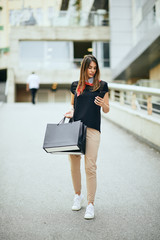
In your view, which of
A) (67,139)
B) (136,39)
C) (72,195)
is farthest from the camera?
(136,39)

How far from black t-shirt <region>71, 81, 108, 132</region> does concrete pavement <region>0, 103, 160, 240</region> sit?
42.9 inches

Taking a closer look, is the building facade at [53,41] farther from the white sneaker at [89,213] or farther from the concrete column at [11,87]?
the white sneaker at [89,213]

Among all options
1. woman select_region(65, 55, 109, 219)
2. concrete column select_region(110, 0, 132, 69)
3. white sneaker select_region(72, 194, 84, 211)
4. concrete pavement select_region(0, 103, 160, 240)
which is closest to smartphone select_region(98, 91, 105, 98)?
woman select_region(65, 55, 109, 219)

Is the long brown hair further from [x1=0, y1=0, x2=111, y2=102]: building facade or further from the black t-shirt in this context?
[x1=0, y1=0, x2=111, y2=102]: building facade

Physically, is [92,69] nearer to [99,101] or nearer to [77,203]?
[99,101]

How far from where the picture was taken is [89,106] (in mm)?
3262

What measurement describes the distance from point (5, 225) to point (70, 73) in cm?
2248

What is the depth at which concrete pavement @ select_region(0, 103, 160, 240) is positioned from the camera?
293 centimetres

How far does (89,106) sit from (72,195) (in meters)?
1.39

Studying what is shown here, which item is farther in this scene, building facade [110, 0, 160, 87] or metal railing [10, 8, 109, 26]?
metal railing [10, 8, 109, 26]

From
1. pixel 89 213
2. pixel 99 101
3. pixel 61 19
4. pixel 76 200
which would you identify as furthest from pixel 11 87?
pixel 89 213

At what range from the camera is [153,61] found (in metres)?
18.7

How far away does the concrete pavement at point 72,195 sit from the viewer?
9.62 feet

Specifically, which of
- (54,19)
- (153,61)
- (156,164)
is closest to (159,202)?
(156,164)
